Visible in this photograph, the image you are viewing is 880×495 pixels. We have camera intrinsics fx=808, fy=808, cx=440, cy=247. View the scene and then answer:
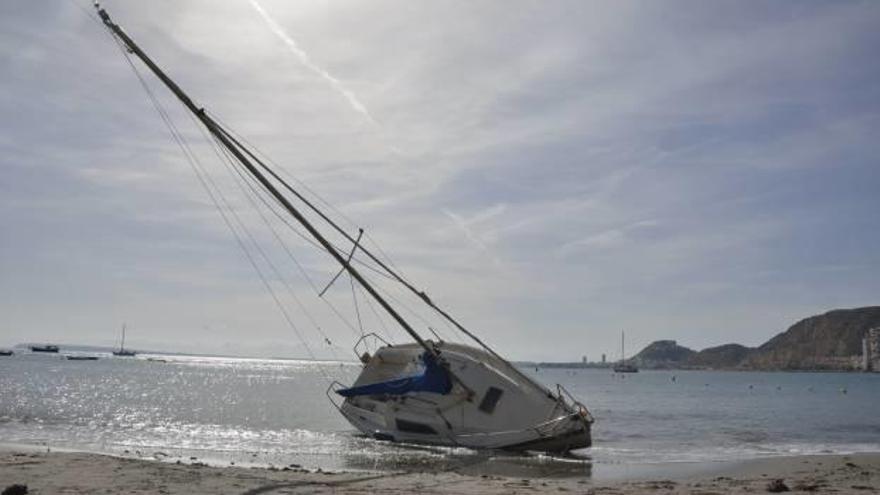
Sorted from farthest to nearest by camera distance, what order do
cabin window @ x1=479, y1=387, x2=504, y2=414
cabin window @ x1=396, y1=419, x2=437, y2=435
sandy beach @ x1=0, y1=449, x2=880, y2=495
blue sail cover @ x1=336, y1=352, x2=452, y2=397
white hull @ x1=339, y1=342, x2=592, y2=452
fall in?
cabin window @ x1=396, y1=419, x2=437, y2=435
blue sail cover @ x1=336, y1=352, x2=452, y2=397
cabin window @ x1=479, y1=387, x2=504, y2=414
white hull @ x1=339, y1=342, x2=592, y2=452
sandy beach @ x1=0, y1=449, x2=880, y2=495

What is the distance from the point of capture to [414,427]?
30.4 meters

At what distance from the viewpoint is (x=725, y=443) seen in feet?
121

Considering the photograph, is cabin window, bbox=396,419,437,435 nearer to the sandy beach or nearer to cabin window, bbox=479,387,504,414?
cabin window, bbox=479,387,504,414

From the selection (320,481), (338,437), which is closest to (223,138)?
(320,481)

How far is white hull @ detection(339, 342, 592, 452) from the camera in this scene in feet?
92.2

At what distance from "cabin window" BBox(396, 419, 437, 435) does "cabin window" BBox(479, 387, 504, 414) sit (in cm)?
211

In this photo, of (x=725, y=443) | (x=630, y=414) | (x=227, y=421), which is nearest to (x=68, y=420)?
(x=227, y=421)

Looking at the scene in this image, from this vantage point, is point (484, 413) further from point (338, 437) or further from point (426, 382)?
point (338, 437)

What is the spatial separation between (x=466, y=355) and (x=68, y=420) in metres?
23.3

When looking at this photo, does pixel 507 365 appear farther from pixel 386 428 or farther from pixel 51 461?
pixel 51 461

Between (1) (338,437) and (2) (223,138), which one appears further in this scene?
(1) (338,437)

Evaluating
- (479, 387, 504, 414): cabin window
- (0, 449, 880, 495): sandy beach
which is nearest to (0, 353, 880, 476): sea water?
(479, 387, 504, 414): cabin window

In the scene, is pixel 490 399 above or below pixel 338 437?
above

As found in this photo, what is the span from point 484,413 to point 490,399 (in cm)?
54
